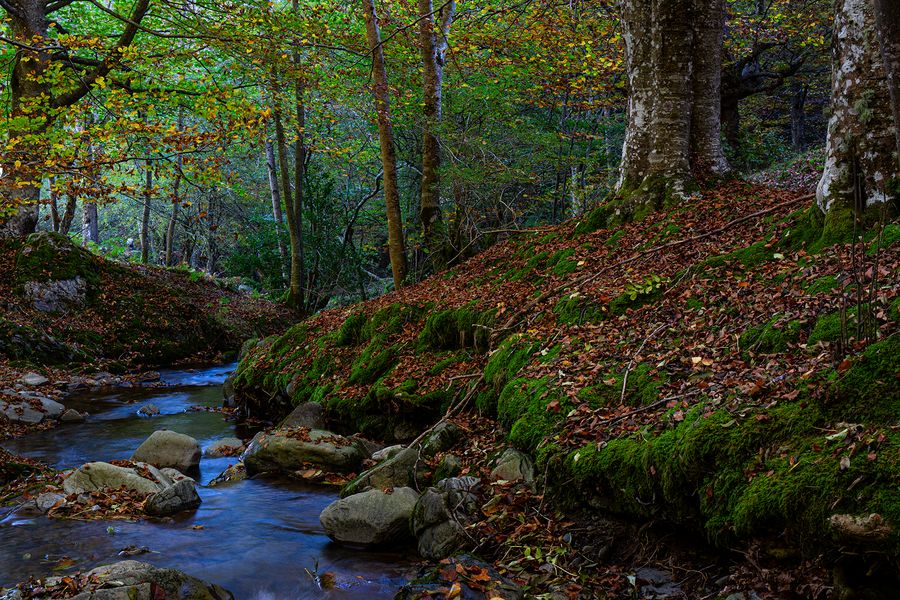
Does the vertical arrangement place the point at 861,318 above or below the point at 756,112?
below

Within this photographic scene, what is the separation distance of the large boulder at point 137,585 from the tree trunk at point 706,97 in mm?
7936

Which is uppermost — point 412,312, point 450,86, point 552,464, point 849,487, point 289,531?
point 450,86

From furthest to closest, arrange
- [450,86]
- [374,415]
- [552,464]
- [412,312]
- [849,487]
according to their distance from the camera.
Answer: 1. [450,86]
2. [412,312]
3. [374,415]
4. [552,464]
5. [849,487]

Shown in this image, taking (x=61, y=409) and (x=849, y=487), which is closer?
(x=849, y=487)

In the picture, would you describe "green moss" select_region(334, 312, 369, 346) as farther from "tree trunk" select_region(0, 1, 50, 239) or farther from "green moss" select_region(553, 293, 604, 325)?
"tree trunk" select_region(0, 1, 50, 239)

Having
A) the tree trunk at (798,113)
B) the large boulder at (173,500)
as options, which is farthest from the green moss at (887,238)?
the tree trunk at (798,113)

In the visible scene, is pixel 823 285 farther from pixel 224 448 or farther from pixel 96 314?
pixel 96 314

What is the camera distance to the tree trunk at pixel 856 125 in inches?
205

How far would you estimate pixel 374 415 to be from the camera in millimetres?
8414

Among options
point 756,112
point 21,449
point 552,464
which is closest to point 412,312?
point 552,464

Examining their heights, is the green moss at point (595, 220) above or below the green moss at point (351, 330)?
above

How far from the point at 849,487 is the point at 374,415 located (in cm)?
619

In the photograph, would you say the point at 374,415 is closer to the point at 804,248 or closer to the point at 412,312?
the point at 412,312

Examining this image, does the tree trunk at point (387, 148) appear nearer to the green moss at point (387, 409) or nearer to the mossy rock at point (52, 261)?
the green moss at point (387, 409)
